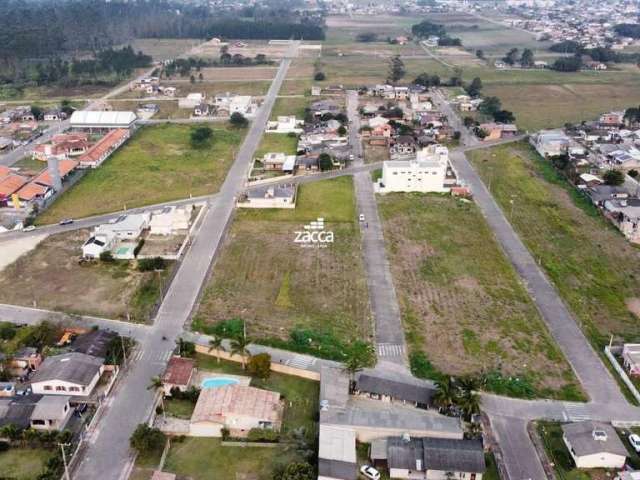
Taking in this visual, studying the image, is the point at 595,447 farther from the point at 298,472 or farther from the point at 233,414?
the point at 233,414

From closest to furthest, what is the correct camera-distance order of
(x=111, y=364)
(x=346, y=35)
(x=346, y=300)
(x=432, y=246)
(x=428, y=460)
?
(x=428, y=460) → (x=111, y=364) → (x=346, y=300) → (x=432, y=246) → (x=346, y=35)

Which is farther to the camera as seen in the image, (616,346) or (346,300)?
(346,300)

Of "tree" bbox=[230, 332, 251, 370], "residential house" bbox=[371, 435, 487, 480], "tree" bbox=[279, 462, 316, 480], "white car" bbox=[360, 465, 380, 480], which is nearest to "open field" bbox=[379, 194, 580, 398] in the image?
"residential house" bbox=[371, 435, 487, 480]

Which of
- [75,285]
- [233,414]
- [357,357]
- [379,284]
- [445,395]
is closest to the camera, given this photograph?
[233,414]

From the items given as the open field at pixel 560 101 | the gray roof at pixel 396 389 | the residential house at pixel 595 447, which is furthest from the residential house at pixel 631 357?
the open field at pixel 560 101

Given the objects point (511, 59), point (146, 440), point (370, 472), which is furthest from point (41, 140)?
point (511, 59)

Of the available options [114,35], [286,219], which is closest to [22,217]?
[286,219]

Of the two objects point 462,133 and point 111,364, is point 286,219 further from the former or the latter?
point 462,133
